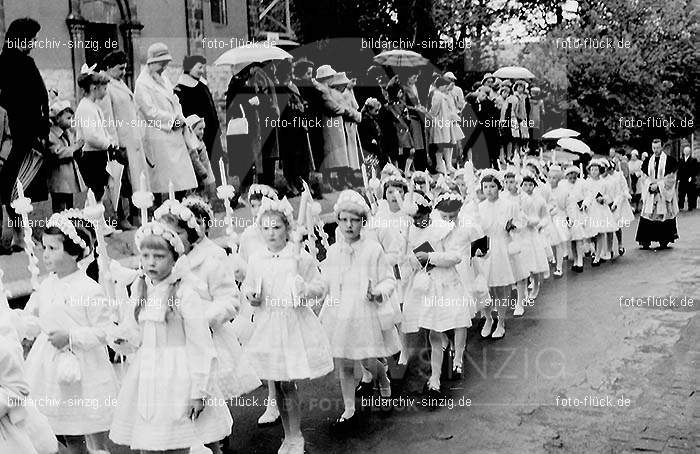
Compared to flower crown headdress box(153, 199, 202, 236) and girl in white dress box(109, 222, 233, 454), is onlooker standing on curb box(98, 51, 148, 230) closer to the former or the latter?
flower crown headdress box(153, 199, 202, 236)

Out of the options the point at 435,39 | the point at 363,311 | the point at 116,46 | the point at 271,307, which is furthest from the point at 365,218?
the point at 435,39

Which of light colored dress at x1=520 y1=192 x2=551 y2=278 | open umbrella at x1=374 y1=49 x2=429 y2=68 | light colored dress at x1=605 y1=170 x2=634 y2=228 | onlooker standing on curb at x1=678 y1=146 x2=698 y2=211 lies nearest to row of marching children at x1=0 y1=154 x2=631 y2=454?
light colored dress at x1=520 y1=192 x2=551 y2=278

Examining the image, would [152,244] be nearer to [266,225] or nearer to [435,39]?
[266,225]

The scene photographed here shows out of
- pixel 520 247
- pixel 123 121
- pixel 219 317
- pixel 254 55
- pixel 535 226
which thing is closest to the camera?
pixel 219 317

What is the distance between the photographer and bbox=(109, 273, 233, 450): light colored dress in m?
5.06

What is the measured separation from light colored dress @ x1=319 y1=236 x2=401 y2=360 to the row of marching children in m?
0.01

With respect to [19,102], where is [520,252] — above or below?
below

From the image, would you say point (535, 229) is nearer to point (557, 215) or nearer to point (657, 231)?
point (557, 215)

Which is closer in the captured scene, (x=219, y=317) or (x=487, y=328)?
(x=219, y=317)

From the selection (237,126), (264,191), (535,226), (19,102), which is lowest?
(535,226)

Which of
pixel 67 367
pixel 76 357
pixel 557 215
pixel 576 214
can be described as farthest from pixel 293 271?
pixel 576 214

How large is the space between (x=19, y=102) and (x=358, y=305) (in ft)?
14.5

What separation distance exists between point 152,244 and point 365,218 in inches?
100.0

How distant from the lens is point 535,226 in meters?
11.8
